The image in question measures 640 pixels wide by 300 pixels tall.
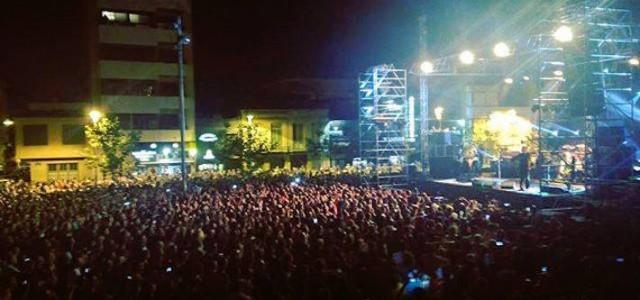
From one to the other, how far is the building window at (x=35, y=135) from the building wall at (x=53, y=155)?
4.4 inches

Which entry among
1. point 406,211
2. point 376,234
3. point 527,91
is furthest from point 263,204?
point 527,91

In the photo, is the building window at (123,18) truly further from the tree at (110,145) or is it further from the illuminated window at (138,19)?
the tree at (110,145)

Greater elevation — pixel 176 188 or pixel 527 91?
pixel 527 91

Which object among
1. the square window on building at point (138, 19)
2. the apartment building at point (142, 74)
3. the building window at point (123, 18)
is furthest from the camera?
the square window on building at point (138, 19)

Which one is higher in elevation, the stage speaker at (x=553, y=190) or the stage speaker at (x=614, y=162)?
the stage speaker at (x=614, y=162)

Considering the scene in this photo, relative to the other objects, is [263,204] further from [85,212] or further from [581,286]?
[581,286]

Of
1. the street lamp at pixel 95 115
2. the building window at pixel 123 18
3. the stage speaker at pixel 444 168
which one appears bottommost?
the stage speaker at pixel 444 168

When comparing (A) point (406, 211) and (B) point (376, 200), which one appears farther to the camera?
(B) point (376, 200)

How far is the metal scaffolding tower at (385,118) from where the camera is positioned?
23297 millimetres

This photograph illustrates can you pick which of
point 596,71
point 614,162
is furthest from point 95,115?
point 614,162

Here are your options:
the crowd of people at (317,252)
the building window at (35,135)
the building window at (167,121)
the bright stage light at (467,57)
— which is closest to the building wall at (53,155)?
the building window at (35,135)

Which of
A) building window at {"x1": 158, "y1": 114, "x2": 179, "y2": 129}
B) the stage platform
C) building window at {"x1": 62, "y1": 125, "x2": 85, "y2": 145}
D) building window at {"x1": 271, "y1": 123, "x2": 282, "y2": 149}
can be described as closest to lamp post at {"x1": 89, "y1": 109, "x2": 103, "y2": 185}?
building window at {"x1": 62, "y1": 125, "x2": 85, "y2": 145}

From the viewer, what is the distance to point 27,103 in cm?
3931

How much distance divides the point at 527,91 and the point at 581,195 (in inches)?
769
